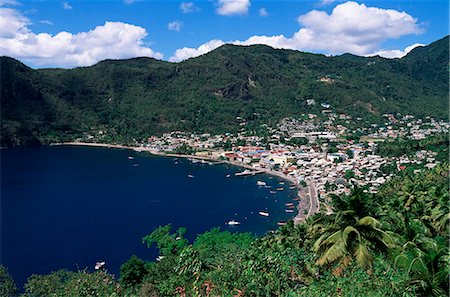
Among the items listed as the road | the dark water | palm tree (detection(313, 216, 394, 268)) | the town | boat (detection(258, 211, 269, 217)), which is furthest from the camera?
the town

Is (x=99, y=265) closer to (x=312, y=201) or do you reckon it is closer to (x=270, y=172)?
(x=312, y=201)

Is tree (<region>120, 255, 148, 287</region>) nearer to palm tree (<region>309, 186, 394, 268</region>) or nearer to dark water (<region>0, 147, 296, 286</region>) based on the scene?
dark water (<region>0, 147, 296, 286</region>)

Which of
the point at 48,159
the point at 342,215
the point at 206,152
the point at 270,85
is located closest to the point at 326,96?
the point at 270,85

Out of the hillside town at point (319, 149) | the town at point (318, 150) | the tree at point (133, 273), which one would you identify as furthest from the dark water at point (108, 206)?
the tree at point (133, 273)

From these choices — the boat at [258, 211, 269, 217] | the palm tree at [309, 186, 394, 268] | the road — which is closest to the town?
Answer: the road

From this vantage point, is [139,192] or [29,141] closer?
[139,192]

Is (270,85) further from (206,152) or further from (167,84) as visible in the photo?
(206,152)

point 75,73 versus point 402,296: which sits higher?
point 75,73
